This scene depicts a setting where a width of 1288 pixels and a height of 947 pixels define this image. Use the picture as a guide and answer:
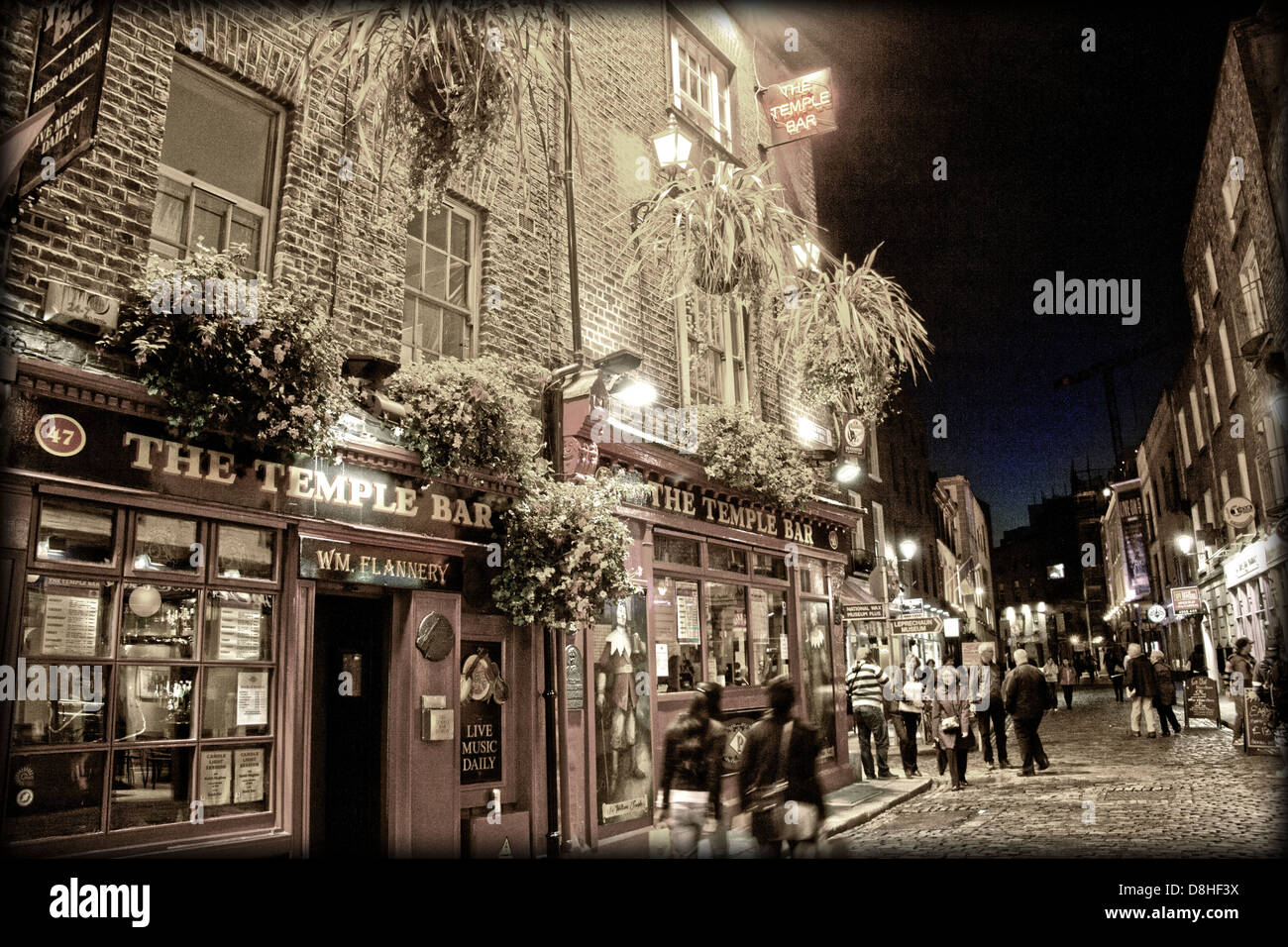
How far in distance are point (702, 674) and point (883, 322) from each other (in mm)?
6804

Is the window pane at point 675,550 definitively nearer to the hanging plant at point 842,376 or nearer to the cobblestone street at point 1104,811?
the cobblestone street at point 1104,811

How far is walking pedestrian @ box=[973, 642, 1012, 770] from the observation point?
1471 centimetres

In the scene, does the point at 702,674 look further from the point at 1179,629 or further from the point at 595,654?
the point at 1179,629

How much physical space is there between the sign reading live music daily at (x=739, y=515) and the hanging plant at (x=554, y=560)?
1334mm

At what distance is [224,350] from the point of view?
238 inches

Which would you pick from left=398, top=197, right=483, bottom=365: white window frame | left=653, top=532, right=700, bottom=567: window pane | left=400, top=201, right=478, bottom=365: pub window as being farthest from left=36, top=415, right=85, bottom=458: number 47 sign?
left=653, top=532, right=700, bottom=567: window pane

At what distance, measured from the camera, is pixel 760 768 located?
6.72 metres

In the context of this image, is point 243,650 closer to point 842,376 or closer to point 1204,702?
point 842,376

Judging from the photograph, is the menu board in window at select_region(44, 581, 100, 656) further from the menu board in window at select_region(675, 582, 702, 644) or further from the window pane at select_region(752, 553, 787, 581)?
the window pane at select_region(752, 553, 787, 581)

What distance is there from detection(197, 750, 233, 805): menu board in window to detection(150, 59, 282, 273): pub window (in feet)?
12.9

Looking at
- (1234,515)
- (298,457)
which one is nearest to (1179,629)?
(1234,515)

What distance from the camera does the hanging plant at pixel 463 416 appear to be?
7.95 metres

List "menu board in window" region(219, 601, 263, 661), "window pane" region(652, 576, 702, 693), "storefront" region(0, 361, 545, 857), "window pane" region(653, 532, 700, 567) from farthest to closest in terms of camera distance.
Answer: "window pane" region(653, 532, 700, 567), "window pane" region(652, 576, 702, 693), "menu board in window" region(219, 601, 263, 661), "storefront" region(0, 361, 545, 857)
